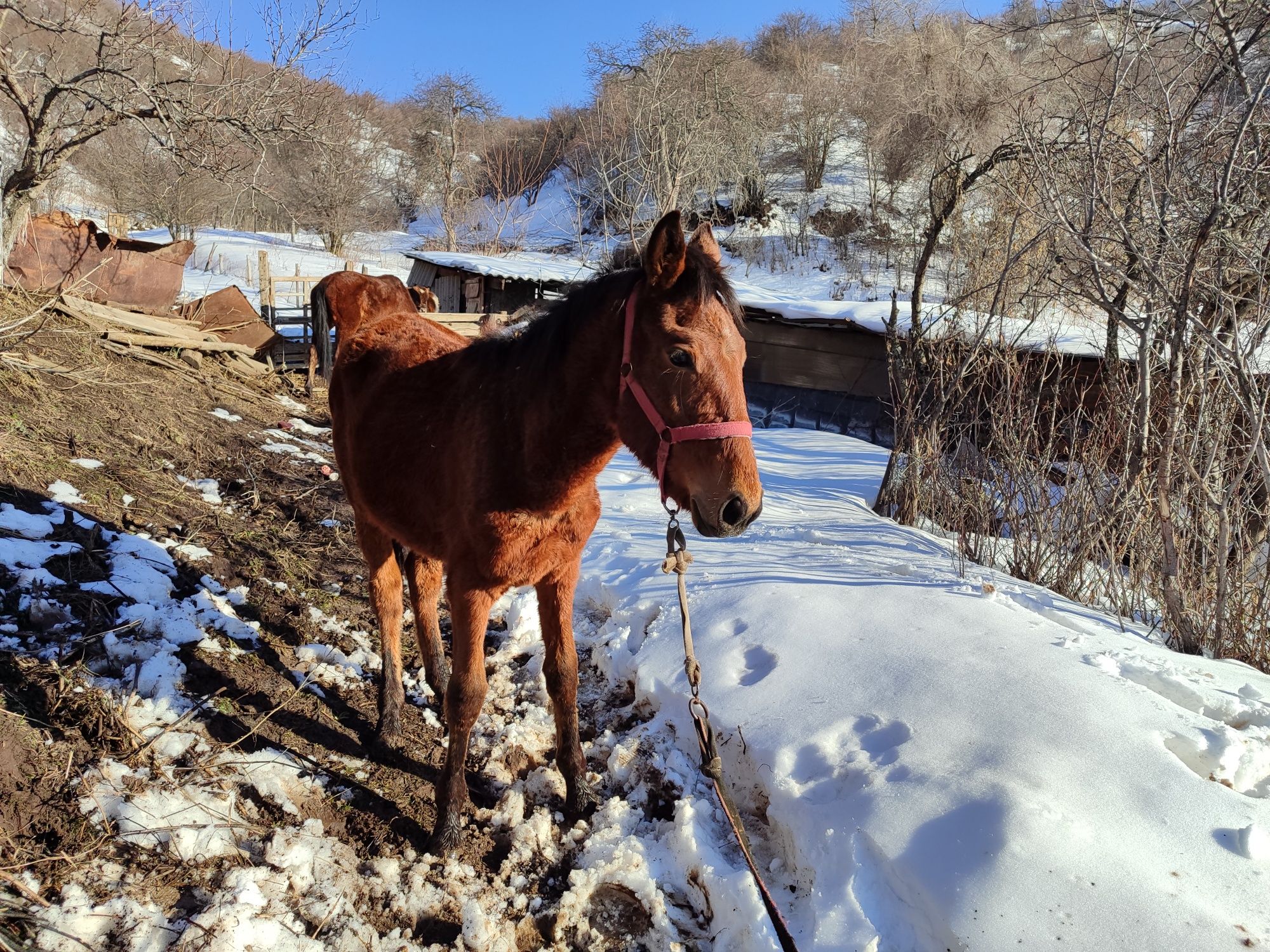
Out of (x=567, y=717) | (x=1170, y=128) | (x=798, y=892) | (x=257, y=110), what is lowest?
(x=798, y=892)

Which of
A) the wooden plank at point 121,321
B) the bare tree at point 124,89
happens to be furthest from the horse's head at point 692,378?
the wooden plank at point 121,321

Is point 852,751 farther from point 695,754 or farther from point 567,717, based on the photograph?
point 567,717

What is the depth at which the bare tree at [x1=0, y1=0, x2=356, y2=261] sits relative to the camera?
6.38 m

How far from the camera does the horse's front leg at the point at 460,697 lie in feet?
8.30

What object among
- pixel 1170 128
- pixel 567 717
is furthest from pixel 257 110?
pixel 1170 128

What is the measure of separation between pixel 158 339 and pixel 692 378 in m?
9.52

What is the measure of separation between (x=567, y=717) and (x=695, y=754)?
0.65 meters

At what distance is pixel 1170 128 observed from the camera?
3463 mm

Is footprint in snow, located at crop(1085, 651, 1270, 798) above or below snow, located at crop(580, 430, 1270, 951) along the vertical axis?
above

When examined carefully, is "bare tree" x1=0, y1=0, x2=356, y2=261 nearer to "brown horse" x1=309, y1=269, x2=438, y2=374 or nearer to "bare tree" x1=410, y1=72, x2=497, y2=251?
"brown horse" x1=309, y1=269, x2=438, y2=374

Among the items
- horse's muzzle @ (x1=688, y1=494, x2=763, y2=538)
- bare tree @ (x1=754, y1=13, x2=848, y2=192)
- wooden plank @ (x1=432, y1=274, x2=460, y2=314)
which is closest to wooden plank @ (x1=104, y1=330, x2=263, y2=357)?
horse's muzzle @ (x1=688, y1=494, x2=763, y2=538)

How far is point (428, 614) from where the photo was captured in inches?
147

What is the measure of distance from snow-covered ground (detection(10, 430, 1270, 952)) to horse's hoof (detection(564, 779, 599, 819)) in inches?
2.8

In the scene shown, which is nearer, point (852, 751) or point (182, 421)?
point (852, 751)
